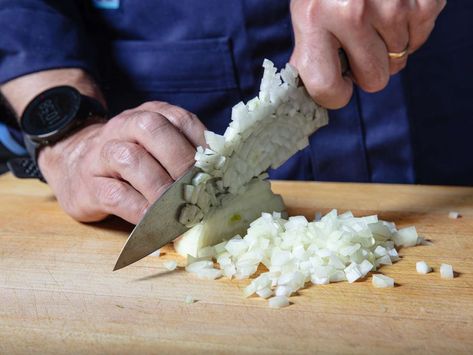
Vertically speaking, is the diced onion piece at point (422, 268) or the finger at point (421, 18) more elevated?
the finger at point (421, 18)

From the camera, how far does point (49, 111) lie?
161 cm

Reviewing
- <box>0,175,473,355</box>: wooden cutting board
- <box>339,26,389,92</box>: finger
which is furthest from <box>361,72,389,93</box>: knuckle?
<box>0,175,473,355</box>: wooden cutting board

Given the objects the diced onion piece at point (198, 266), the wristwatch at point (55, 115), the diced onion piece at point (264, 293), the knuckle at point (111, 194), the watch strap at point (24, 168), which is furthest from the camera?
the watch strap at point (24, 168)

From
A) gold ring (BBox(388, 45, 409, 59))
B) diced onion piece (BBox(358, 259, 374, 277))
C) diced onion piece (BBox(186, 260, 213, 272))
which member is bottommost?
diced onion piece (BBox(358, 259, 374, 277))

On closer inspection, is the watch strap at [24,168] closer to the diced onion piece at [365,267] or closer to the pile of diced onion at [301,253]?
the pile of diced onion at [301,253]

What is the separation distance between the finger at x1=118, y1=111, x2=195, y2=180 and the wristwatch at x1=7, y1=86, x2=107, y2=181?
0.26 meters

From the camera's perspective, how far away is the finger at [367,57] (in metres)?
1.34

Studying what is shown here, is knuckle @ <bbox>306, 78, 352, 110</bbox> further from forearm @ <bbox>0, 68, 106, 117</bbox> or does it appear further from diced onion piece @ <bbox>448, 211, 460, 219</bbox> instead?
forearm @ <bbox>0, 68, 106, 117</bbox>

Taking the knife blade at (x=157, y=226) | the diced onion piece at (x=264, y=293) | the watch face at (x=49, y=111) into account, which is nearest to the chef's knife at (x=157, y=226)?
the knife blade at (x=157, y=226)

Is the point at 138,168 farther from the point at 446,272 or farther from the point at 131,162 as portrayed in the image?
the point at 446,272

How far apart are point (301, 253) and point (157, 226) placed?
25cm

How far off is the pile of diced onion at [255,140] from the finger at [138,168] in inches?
2.6

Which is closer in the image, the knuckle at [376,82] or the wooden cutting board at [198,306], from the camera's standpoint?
the wooden cutting board at [198,306]

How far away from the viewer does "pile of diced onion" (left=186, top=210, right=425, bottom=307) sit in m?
1.18
